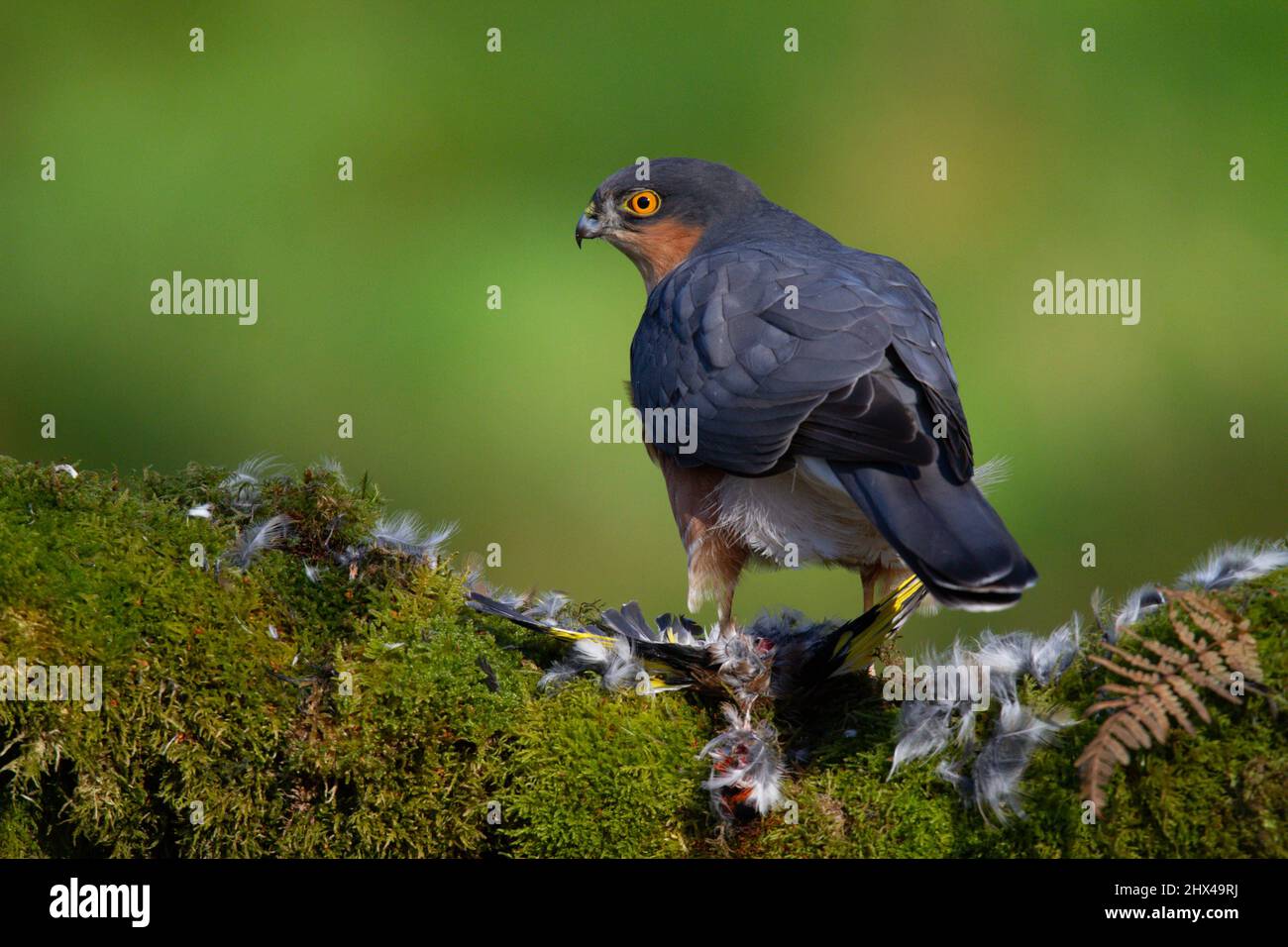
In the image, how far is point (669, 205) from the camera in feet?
16.0

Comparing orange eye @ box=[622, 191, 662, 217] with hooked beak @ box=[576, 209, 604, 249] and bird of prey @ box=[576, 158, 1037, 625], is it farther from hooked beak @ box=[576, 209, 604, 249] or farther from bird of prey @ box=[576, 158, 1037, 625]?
bird of prey @ box=[576, 158, 1037, 625]

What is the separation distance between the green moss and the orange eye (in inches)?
95.0

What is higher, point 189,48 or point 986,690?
point 189,48

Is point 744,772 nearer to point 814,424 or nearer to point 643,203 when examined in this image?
point 814,424

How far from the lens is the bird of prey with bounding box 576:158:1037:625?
9.59ft

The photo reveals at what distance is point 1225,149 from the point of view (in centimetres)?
799

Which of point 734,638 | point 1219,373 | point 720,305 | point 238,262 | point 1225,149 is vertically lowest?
point 734,638

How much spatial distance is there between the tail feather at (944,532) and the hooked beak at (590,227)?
2.03 metres

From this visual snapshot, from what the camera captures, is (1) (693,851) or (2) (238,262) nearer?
(1) (693,851)

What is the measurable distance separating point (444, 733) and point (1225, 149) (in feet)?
23.0

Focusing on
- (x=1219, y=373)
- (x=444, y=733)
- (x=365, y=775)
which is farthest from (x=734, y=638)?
(x=1219, y=373)

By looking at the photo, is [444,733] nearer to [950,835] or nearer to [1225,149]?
[950,835]

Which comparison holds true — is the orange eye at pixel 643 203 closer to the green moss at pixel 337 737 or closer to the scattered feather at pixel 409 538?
the scattered feather at pixel 409 538

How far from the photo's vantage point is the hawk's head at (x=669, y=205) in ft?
15.9
